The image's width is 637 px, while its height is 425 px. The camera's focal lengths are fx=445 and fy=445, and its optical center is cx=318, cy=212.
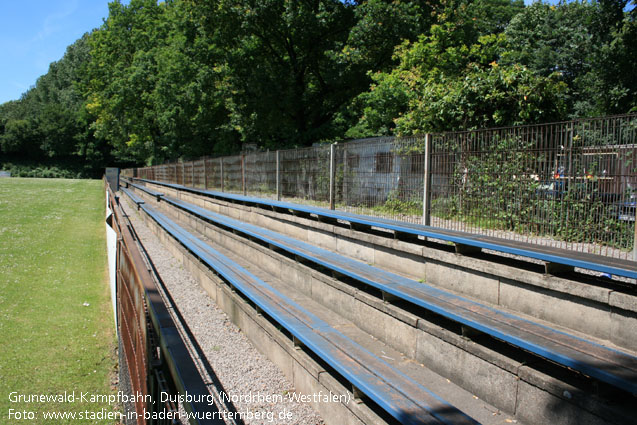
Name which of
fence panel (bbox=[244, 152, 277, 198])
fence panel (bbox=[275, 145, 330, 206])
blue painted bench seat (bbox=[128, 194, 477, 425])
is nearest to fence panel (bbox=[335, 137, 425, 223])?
fence panel (bbox=[275, 145, 330, 206])

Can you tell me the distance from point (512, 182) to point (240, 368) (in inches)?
135

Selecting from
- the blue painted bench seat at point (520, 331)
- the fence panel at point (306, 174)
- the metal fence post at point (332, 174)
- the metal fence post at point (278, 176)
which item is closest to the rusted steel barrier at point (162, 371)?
the blue painted bench seat at point (520, 331)

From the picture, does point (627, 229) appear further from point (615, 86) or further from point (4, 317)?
point (615, 86)

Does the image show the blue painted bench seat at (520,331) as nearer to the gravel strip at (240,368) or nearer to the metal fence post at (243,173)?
the gravel strip at (240,368)

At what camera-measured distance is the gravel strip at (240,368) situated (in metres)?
3.75

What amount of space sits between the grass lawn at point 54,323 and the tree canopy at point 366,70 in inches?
356

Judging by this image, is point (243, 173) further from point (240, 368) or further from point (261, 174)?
point (240, 368)

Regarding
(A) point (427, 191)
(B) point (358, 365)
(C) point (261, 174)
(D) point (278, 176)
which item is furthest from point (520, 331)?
(C) point (261, 174)

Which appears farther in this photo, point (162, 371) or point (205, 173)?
point (205, 173)

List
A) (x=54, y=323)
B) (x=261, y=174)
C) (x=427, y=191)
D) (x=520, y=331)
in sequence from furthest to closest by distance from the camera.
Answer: (x=261, y=174), (x=54, y=323), (x=427, y=191), (x=520, y=331)

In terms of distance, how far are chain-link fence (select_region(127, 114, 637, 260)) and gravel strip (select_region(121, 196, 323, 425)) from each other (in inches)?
106

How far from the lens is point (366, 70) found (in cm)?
1928

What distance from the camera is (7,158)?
78750 millimetres

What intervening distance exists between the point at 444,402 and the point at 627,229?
2252mm
